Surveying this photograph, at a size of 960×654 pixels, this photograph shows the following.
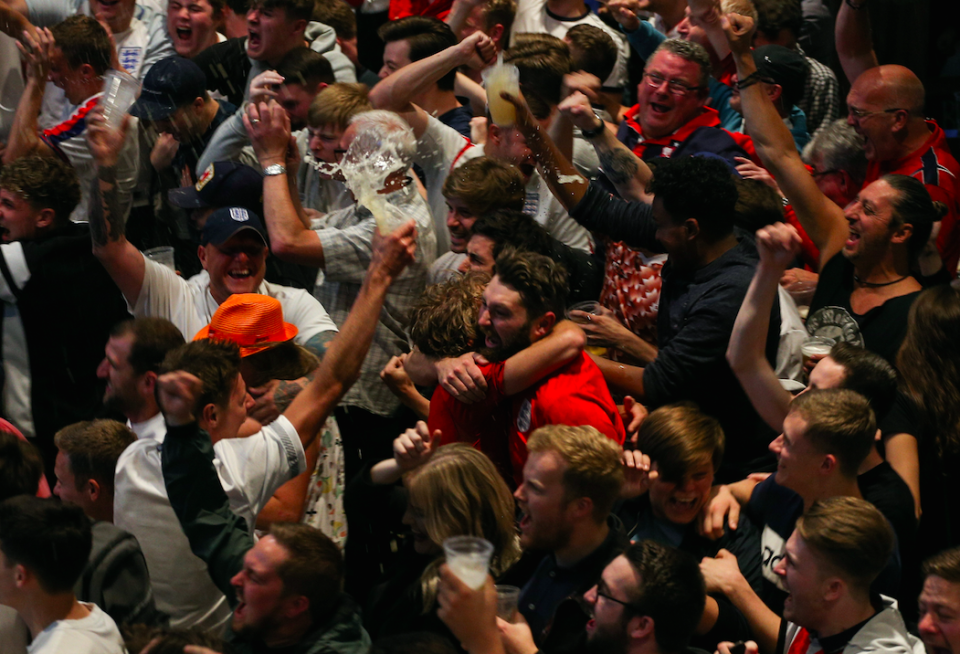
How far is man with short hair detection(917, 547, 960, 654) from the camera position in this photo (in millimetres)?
2871

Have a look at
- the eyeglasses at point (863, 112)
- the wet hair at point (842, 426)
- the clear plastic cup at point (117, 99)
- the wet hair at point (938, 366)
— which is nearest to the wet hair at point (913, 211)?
the wet hair at point (938, 366)

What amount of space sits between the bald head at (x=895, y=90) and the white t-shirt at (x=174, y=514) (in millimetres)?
3220

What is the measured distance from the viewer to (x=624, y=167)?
191 inches

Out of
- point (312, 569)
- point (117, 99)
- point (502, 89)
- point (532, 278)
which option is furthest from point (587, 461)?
point (117, 99)

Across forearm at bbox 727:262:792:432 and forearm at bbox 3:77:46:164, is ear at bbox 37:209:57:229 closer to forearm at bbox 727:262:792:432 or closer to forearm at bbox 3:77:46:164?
forearm at bbox 3:77:46:164

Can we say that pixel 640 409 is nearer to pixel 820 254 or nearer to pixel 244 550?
pixel 820 254

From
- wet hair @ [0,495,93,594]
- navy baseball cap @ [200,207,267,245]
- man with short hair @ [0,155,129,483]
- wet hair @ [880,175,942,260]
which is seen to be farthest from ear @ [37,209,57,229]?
wet hair @ [880,175,942,260]

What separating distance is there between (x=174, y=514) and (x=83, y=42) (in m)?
4.16

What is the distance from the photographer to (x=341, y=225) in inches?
205

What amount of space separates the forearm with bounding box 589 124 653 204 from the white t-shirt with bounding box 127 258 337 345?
4.51 feet

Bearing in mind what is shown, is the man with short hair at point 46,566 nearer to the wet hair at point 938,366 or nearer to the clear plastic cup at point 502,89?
the clear plastic cup at point 502,89

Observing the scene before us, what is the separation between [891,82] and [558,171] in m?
1.64

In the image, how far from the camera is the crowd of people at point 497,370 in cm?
315

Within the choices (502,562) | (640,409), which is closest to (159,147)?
(640,409)
